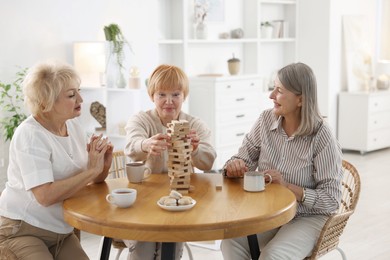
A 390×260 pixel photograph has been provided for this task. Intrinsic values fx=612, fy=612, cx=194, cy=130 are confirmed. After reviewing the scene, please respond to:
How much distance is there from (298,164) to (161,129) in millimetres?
693

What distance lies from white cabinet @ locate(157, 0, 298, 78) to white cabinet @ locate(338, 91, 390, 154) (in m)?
0.97

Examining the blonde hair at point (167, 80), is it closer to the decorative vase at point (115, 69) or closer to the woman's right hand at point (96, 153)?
the woman's right hand at point (96, 153)

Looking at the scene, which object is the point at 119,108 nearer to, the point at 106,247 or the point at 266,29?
the point at 106,247

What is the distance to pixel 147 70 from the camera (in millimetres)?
5633

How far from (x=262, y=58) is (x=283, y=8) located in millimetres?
793

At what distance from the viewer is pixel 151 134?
9.84 feet

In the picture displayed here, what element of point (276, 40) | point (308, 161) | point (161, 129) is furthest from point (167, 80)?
point (276, 40)

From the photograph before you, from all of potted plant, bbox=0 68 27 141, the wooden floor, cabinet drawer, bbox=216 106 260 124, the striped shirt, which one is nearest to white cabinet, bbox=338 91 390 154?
Result: the wooden floor

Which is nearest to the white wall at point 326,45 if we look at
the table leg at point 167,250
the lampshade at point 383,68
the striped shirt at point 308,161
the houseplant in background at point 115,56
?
the lampshade at point 383,68

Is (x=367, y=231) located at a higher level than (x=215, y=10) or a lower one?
lower

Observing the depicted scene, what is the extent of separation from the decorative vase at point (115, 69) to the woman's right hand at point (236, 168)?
235 cm

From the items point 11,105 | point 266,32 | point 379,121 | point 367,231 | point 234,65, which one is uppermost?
point 266,32

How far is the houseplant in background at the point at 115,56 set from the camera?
490 cm

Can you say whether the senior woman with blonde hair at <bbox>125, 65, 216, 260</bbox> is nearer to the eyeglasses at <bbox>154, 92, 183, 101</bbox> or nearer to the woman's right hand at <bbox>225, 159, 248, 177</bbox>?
the eyeglasses at <bbox>154, 92, 183, 101</bbox>
